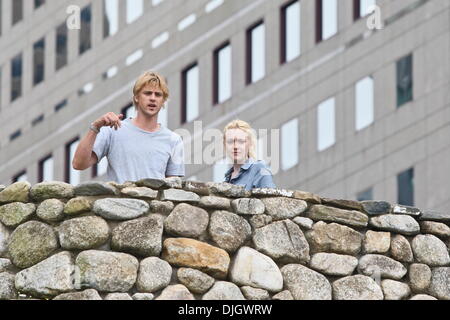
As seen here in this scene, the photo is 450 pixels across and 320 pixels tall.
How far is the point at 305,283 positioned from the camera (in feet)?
54.6

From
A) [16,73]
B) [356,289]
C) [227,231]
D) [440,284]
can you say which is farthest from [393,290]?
[16,73]

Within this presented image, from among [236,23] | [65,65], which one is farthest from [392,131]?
[65,65]

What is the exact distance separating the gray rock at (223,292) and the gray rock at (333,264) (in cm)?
91

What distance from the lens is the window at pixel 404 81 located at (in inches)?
1890

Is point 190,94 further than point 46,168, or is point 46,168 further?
point 46,168

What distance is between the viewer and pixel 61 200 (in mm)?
16328

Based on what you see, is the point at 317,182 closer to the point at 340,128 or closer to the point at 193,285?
the point at 340,128

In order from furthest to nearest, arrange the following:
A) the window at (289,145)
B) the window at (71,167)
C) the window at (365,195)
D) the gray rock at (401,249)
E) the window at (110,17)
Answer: the window at (110,17)
the window at (71,167)
the window at (289,145)
the window at (365,195)
the gray rock at (401,249)

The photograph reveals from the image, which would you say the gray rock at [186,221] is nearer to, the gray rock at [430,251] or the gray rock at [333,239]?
the gray rock at [333,239]

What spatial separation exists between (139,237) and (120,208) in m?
0.33

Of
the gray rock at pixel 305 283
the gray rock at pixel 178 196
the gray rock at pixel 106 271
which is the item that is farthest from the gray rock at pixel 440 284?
the gray rock at pixel 106 271

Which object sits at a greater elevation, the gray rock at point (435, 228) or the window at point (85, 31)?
the window at point (85, 31)

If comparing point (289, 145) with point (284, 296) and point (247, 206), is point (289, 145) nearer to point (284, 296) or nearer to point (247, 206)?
point (247, 206)

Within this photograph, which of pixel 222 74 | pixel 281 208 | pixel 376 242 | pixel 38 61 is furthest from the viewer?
pixel 38 61
